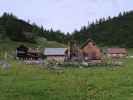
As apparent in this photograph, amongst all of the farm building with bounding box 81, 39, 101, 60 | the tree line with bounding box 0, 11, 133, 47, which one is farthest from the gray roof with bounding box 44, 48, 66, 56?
the tree line with bounding box 0, 11, 133, 47

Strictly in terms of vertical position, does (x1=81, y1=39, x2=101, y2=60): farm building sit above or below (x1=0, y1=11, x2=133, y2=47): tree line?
below

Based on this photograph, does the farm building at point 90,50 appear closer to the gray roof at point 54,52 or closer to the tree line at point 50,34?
the gray roof at point 54,52

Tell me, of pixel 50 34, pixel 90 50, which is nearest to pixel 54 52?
pixel 90 50

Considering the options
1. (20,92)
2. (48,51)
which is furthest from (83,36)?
(20,92)

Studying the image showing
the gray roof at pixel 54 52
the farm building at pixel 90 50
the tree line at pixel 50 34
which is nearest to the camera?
the gray roof at pixel 54 52

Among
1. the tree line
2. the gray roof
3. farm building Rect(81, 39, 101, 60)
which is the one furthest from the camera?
the tree line

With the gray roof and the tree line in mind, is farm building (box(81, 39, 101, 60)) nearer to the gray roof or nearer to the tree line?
the gray roof

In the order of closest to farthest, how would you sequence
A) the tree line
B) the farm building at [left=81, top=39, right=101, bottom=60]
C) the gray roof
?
the gray roof → the farm building at [left=81, top=39, right=101, bottom=60] → the tree line

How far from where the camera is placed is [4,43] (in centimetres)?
12800

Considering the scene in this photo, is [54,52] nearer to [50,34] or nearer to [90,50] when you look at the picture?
[90,50]

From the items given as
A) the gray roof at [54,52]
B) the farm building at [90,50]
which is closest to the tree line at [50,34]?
the farm building at [90,50]

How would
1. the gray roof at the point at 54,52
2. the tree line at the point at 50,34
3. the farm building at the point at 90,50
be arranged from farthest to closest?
the tree line at the point at 50,34 → the farm building at the point at 90,50 → the gray roof at the point at 54,52

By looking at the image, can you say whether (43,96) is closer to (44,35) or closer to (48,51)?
(48,51)

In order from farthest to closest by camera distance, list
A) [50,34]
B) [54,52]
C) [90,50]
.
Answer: [50,34] → [90,50] → [54,52]
